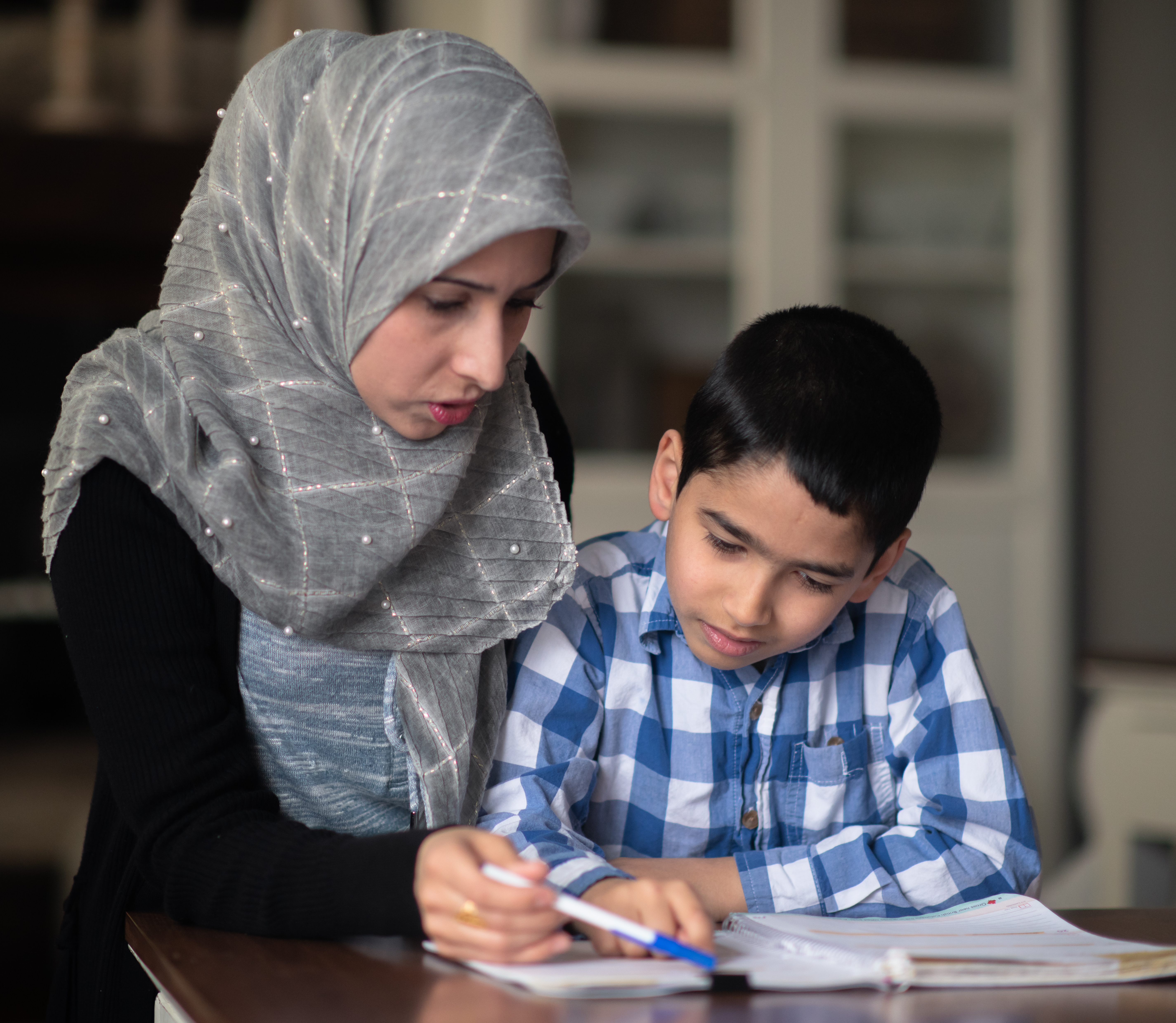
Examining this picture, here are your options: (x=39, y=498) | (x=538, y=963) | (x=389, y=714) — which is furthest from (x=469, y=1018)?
(x=39, y=498)

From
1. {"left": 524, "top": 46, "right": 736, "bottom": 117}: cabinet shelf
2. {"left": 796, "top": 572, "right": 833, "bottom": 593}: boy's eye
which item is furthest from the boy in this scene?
{"left": 524, "top": 46, "right": 736, "bottom": 117}: cabinet shelf

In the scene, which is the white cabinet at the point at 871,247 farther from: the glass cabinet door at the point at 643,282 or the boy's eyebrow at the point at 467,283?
the boy's eyebrow at the point at 467,283

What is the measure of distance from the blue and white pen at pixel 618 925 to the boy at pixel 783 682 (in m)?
0.22

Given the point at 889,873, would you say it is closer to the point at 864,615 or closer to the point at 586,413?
the point at 864,615

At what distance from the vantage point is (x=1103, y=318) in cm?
319

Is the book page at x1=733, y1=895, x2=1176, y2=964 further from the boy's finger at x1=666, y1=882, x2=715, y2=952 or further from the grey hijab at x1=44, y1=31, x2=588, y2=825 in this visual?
the grey hijab at x1=44, y1=31, x2=588, y2=825

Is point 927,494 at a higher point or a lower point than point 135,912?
lower

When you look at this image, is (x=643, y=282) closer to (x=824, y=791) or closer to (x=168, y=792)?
(x=824, y=791)

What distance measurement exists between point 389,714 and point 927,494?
209 cm

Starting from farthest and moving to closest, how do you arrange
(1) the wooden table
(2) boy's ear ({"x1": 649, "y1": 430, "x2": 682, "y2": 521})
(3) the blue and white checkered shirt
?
1. (2) boy's ear ({"x1": 649, "y1": 430, "x2": 682, "y2": 521})
2. (3) the blue and white checkered shirt
3. (1) the wooden table

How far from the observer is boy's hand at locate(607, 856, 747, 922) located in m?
0.92

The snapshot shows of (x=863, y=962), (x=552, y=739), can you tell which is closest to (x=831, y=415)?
(x=552, y=739)

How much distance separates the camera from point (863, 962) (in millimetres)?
692

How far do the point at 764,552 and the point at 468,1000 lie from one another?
17.5 inches
